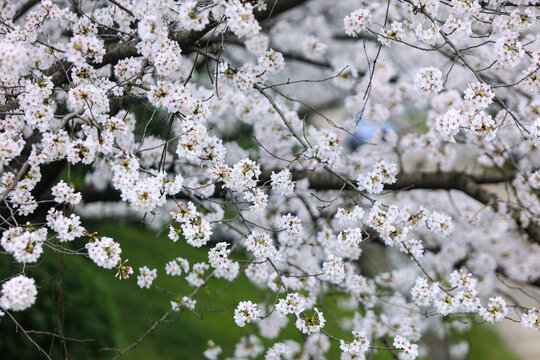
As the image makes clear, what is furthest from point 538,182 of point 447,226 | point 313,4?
point 313,4

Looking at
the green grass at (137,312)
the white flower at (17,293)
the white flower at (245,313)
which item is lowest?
the white flower at (17,293)

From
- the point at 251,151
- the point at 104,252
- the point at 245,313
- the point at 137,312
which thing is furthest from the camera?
the point at 137,312

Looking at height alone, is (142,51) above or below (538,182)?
below

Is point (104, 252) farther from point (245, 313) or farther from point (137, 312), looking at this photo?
point (137, 312)

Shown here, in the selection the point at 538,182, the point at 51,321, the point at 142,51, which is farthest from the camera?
the point at 51,321

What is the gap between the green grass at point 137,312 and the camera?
4230 millimetres

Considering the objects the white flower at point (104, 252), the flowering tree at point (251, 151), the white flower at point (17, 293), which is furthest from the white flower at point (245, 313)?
the white flower at point (17, 293)

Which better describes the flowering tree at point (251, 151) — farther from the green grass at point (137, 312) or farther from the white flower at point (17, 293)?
the green grass at point (137, 312)

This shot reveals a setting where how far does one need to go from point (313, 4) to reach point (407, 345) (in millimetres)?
5877

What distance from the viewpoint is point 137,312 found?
6645 millimetres

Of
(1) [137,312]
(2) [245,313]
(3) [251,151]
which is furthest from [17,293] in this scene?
(1) [137,312]

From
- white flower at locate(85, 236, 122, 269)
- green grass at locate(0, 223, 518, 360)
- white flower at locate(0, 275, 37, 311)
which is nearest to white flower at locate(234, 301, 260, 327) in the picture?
green grass at locate(0, 223, 518, 360)

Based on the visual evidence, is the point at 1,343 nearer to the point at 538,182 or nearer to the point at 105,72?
the point at 105,72

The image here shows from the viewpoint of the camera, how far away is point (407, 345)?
2705 mm
